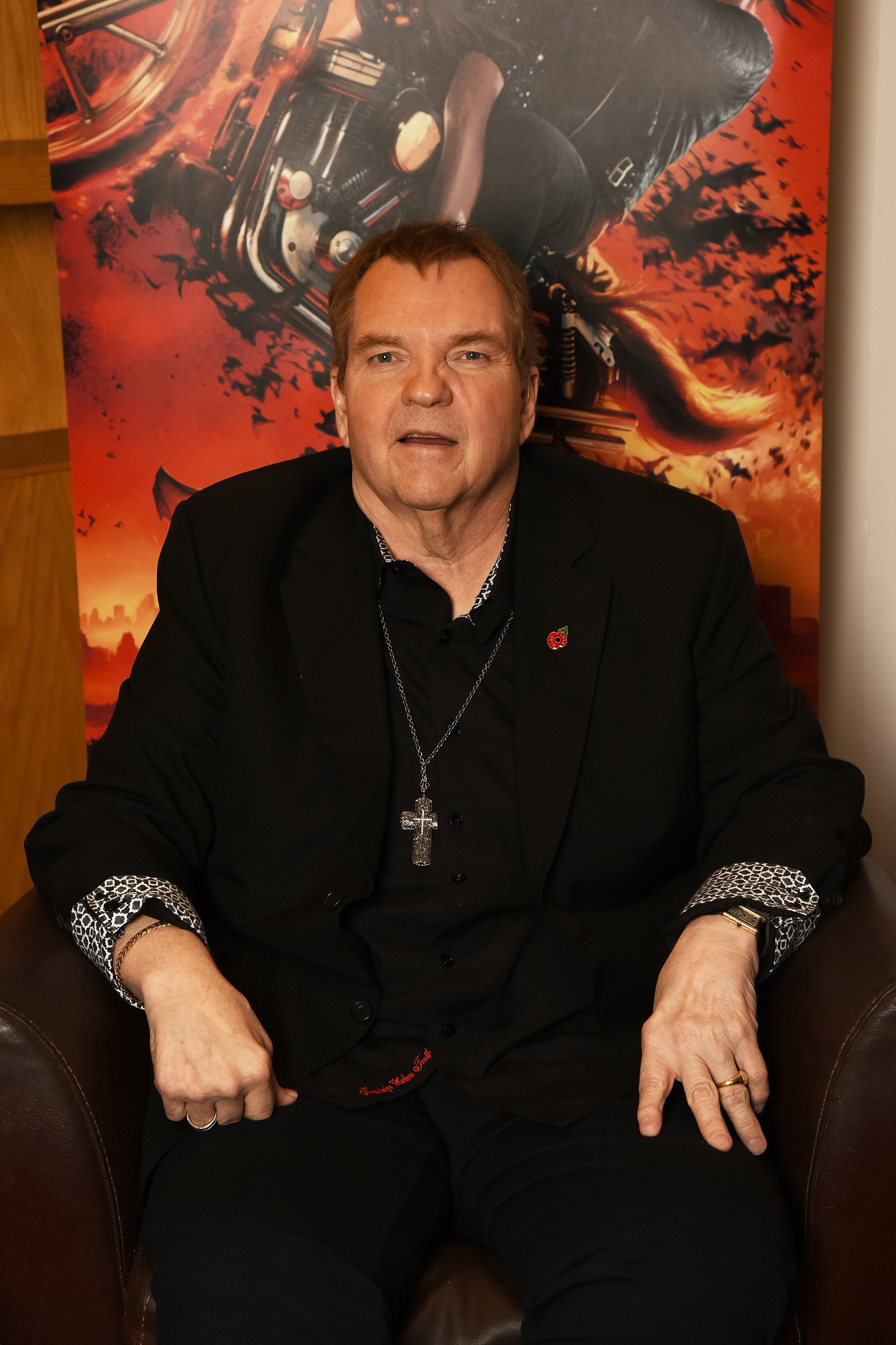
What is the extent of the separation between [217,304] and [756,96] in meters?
0.97

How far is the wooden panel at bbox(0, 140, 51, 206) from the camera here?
2521 mm

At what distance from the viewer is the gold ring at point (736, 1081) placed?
1.45 metres

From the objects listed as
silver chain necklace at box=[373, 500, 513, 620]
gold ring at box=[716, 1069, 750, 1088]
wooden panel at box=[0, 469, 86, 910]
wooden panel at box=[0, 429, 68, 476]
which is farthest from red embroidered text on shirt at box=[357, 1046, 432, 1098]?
wooden panel at box=[0, 429, 68, 476]

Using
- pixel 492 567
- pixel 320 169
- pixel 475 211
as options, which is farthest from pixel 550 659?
pixel 320 169

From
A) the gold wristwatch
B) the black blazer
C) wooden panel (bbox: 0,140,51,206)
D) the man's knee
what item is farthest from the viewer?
wooden panel (bbox: 0,140,51,206)

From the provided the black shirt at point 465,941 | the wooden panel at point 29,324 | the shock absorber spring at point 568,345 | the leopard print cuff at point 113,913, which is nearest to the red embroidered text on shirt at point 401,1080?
the black shirt at point 465,941

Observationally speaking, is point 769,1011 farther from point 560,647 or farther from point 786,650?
point 786,650

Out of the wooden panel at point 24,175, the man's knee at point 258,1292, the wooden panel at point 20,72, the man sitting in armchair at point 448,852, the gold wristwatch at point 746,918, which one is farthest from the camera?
the wooden panel at point 20,72

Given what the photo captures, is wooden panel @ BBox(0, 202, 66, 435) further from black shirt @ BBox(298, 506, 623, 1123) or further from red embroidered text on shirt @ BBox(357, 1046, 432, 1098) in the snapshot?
red embroidered text on shirt @ BBox(357, 1046, 432, 1098)

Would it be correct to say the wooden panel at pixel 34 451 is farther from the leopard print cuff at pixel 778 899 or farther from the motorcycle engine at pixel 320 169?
the leopard print cuff at pixel 778 899

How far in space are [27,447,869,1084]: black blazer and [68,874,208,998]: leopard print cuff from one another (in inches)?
1.1

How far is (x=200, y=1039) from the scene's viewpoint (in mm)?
1449

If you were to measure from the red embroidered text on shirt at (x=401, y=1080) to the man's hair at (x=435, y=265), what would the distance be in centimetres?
98

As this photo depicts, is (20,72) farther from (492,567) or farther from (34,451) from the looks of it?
(492,567)
